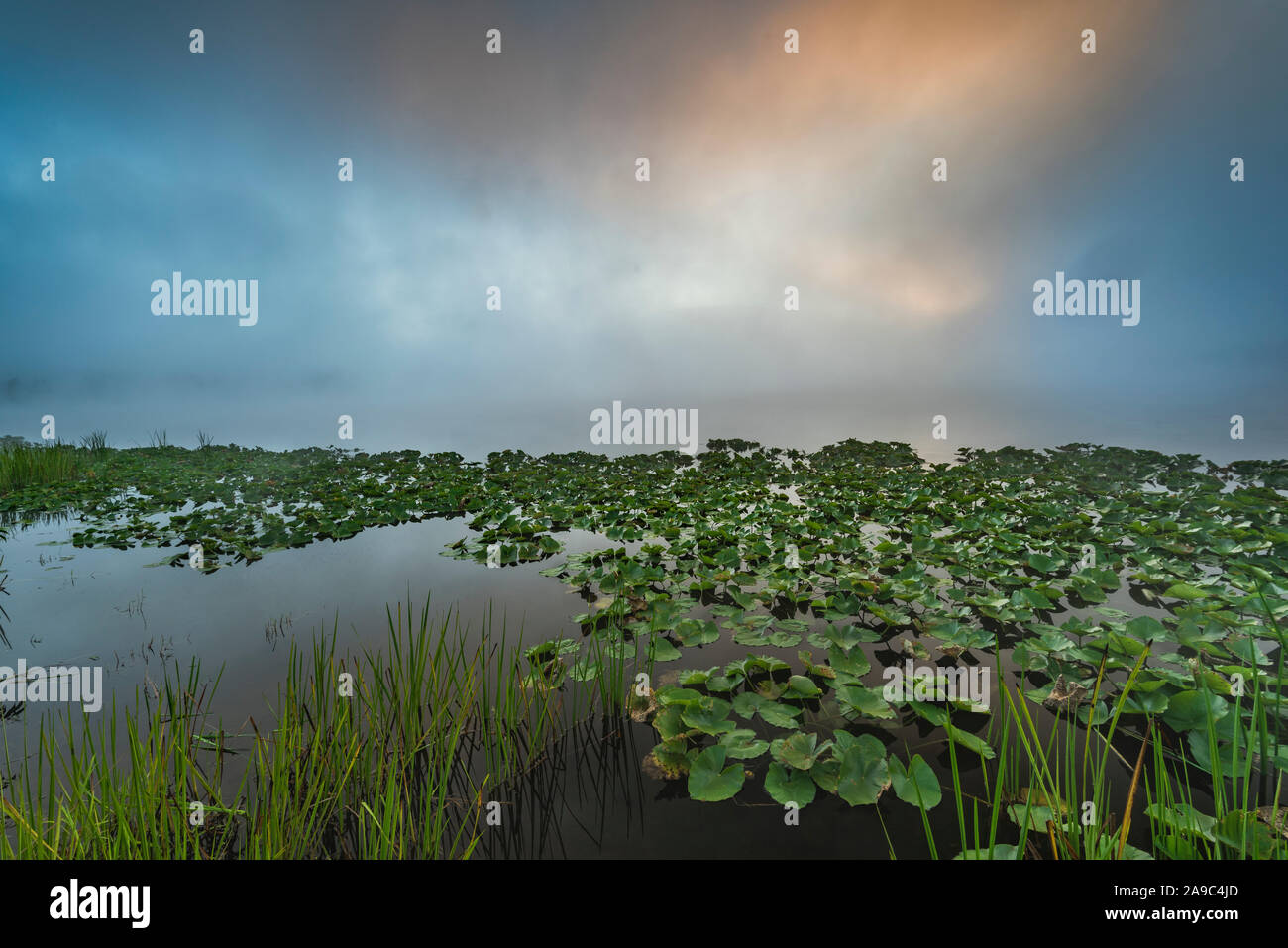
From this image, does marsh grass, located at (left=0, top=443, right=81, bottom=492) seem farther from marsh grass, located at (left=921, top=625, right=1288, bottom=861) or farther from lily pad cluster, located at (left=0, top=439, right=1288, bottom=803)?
marsh grass, located at (left=921, top=625, right=1288, bottom=861)

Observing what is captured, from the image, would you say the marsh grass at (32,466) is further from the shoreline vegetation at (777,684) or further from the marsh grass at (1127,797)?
the marsh grass at (1127,797)

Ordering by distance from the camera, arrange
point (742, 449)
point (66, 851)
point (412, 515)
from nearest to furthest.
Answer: point (66, 851) < point (412, 515) < point (742, 449)

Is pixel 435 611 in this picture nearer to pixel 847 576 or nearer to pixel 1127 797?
pixel 847 576

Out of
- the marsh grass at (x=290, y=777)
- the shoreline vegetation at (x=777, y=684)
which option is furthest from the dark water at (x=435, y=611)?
the marsh grass at (x=290, y=777)

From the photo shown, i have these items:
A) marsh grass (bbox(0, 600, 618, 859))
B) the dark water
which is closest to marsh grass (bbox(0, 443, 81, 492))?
the dark water

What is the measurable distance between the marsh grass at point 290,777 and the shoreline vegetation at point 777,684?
0.03m

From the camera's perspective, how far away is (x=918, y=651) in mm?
3955

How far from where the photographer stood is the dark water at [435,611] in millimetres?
2518

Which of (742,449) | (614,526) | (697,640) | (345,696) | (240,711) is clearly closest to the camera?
(345,696)

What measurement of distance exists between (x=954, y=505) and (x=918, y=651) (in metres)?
5.68

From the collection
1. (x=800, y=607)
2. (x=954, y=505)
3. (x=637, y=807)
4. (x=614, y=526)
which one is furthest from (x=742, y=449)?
(x=637, y=807)

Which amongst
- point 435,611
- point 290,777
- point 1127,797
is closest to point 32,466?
point 435,611

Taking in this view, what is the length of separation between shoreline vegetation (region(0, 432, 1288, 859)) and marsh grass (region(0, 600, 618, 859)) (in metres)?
0.03
